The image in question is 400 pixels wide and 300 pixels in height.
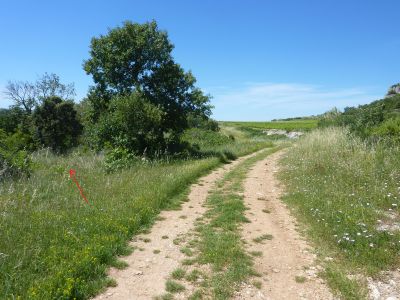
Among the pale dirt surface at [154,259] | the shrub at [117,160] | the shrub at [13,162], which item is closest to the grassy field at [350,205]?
the pale dirt surface at [154,259]

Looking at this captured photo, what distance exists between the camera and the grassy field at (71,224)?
4.50 metres

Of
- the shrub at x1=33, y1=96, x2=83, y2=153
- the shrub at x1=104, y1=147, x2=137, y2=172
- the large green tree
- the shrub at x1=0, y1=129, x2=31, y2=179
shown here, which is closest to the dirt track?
the shrub at x1=104, y1=147, x2=137, y2=172

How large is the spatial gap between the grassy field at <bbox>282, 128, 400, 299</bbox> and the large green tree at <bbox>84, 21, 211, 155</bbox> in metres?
7.67

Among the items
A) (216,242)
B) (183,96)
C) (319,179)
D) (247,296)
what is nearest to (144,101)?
(183,96)

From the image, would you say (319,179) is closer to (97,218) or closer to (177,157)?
(97,218)

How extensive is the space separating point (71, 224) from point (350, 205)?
5.71 m

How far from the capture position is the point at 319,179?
33.9 feet

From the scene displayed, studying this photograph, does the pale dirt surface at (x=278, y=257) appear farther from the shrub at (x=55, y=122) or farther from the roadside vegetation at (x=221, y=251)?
the shrub at (x=55, y=122)

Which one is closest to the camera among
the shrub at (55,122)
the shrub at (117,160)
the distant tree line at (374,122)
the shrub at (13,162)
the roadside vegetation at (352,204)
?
the roadside vegetation at (352,204)

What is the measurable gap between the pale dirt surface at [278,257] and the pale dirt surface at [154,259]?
3.83 ft

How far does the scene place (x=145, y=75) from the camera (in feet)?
61.0

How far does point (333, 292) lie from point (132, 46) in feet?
52.5

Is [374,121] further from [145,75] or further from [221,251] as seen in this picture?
[221,251]

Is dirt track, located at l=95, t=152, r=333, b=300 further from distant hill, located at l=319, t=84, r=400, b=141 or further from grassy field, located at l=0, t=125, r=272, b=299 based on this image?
distant hill, located at l=319, t=84, r=400, b=141
